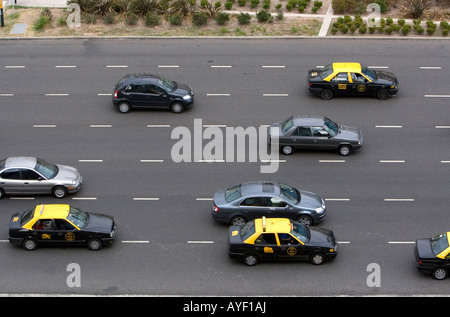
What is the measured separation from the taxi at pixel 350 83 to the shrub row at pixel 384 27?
23.8ft

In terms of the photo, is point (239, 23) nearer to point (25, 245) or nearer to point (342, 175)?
point (342, 175)

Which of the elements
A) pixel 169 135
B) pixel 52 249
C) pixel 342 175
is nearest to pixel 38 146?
pixel 169 135

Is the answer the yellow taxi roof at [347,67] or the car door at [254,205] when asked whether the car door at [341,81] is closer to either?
the yellow taxi roof at [347,67]

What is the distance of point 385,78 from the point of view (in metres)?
38.2

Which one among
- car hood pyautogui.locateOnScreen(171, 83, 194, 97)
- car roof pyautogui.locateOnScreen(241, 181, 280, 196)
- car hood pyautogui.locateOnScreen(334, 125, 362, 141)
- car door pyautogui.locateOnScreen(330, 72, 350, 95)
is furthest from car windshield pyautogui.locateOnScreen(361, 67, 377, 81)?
car roof pyautogui.locateOnScreen(241, 181, 280, 196)

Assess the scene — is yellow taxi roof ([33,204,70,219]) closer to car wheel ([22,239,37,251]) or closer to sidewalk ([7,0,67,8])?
car wheel ([22,239,37,251])

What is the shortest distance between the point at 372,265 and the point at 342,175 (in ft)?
21.0

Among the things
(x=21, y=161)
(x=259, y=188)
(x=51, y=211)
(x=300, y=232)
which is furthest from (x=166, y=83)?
(x=300, y=232)

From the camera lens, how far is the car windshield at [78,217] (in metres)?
26.8

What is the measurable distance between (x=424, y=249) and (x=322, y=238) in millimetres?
3264

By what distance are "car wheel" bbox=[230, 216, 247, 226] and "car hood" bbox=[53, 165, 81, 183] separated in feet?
21.1

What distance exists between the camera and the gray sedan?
2981 centimetres

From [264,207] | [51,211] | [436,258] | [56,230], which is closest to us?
[436,258]

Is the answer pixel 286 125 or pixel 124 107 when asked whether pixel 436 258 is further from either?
pixel 124 107
